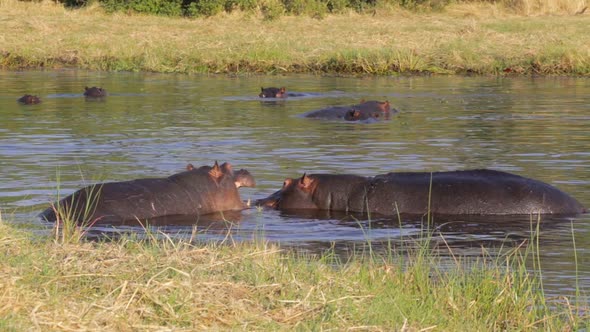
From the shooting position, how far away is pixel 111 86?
71.4 ft

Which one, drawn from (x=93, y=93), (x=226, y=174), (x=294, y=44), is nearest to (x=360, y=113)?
(x=93, y=93)

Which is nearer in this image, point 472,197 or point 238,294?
point 238,294

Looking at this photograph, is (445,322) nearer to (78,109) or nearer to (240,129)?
(240,129)

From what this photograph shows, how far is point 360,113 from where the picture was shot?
16062mm

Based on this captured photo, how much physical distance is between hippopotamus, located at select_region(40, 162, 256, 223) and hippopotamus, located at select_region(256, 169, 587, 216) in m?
0.43

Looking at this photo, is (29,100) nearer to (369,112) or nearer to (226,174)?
(369,112)

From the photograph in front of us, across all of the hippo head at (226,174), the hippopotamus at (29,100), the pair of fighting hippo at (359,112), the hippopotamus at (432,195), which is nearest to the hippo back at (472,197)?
the hippopotamus at (432,195)

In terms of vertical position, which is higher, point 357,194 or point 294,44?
point 294,44

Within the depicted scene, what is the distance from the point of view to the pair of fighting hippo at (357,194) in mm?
8469

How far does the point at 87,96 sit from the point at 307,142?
6926mm

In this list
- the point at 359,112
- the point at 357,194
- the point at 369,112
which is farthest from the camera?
the point at 369,112

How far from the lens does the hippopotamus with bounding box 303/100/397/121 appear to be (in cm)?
1605

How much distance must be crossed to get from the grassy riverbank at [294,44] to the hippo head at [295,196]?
48.2 ft

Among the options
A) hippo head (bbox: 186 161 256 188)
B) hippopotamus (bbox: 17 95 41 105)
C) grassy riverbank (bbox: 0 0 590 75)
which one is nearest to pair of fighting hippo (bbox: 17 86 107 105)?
hippopotamus (bbox: 17 95 41 105)
